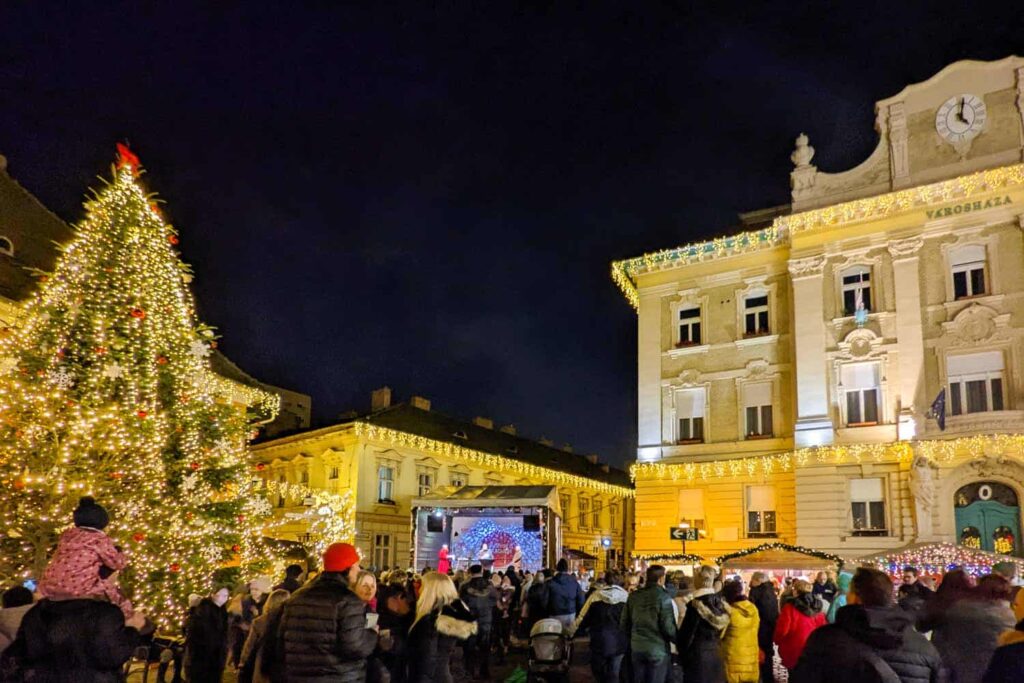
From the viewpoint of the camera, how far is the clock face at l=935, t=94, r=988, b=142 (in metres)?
26.2

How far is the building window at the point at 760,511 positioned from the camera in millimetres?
28609

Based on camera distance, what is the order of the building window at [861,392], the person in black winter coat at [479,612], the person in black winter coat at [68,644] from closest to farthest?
the person in black winter coat at [68,644], the person in black winter coat at [479,612], the building window at [861,392]

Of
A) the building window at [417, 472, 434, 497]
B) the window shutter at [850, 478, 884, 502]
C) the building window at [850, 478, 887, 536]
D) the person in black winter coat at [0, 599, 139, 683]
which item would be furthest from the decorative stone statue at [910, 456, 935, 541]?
the building window at [417, 472, 434, 497]

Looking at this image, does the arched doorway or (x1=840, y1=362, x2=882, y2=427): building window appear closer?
the arched doorway

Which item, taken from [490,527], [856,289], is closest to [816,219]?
[856,289]

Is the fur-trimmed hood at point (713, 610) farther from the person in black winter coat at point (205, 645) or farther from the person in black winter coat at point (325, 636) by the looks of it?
the person in black winter coat at point (205, 645)

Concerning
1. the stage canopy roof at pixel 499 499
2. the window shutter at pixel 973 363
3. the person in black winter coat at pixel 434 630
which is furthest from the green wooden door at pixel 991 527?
the person in black winter coat at pixel 434 630

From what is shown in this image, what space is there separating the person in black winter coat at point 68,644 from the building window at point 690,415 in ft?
90.0

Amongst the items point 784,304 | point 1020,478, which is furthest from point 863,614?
point 784,304

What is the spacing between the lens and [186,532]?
1575 centimetres

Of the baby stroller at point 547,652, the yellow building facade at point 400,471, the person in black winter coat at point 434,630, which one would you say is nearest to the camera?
the person in black winter coat at point 434,630

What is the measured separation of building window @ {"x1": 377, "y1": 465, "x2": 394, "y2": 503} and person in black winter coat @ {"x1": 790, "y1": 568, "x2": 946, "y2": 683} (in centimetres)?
3791

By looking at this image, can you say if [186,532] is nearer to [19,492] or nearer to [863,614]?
[19,492]

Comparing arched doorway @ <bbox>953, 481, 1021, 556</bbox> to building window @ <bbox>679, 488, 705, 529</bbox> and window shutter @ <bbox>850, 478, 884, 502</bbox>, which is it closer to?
window shutter @ <bbox>850, 478, 884, 502</bbox>
